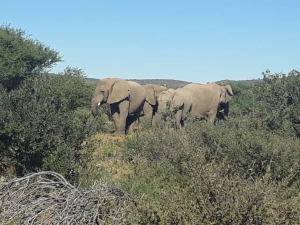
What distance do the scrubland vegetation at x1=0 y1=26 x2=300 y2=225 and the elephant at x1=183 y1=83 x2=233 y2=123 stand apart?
26.3ft

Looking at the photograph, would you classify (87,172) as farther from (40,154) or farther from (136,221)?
(136,221)

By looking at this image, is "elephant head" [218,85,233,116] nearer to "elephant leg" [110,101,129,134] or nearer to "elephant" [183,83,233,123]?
"elephant" [183,83,233,123]

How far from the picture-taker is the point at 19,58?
2867cm

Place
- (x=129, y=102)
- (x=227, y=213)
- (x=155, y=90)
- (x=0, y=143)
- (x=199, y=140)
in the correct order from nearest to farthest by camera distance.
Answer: (x=227, y=213) < (x=0, y=143) < (x=199, y=140) < (x=129, y=102) < (x=155, y=90)

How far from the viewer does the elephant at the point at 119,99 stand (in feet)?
74.0

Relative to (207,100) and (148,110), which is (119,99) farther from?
(207,100)

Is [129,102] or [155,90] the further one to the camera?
[155,90]

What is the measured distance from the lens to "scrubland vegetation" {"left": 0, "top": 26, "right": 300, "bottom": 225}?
18.1ft

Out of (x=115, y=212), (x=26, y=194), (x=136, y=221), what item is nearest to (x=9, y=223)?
(x=26, y=194)

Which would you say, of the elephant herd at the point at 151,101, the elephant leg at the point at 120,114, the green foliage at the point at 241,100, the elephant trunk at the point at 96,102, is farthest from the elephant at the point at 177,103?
the green foliage at the point at 241,100

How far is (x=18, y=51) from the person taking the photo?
95.0ft

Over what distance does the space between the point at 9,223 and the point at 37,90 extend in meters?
4.57

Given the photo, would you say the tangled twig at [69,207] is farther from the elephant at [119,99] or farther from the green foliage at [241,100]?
the green foliage at [241,100]

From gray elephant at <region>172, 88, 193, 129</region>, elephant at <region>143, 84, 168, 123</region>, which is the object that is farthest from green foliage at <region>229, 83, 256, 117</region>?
elephant at <region>143, 84, 168, 123</region>
